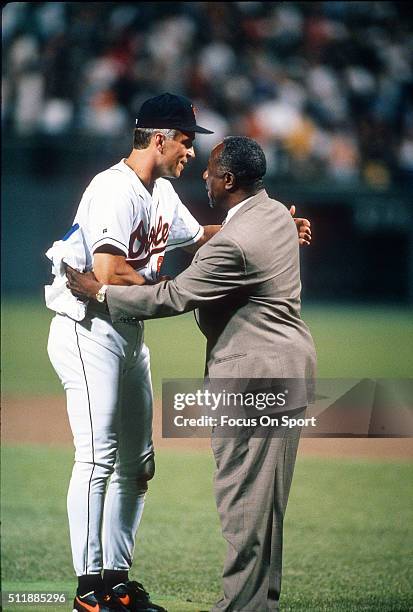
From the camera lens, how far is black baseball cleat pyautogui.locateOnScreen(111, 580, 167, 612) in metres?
2.46

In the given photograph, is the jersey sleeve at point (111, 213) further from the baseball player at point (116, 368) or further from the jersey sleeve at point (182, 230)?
the jersey sleeve at point (182, 230)

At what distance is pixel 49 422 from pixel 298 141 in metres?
4.89

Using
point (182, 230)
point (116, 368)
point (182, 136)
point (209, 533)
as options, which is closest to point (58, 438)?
point (209, 533)

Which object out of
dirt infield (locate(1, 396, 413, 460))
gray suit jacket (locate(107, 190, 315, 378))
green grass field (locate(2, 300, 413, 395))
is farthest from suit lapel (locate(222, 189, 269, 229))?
green grass field (locate(2, 300, 413, 395))

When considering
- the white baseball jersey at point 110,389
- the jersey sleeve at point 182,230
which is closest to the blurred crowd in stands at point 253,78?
the jersey sleeve at point 182,230

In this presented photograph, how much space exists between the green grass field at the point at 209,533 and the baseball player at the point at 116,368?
0.24 meters

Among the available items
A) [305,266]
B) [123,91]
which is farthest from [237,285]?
[305,266]

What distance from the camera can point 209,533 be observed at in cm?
356

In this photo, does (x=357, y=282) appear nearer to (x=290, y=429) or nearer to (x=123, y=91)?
(x=123, y=91)

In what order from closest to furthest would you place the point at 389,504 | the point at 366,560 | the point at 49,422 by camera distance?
the point at 366,560, the point at 389,504, the point at 49,422

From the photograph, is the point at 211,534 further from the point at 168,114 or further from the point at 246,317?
the point at 168,114

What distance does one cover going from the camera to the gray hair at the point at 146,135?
2.45 meters

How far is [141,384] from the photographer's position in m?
2.56

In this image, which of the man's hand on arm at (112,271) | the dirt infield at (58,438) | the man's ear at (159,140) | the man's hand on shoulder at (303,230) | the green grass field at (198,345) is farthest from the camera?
the green grass field at (198,345)
